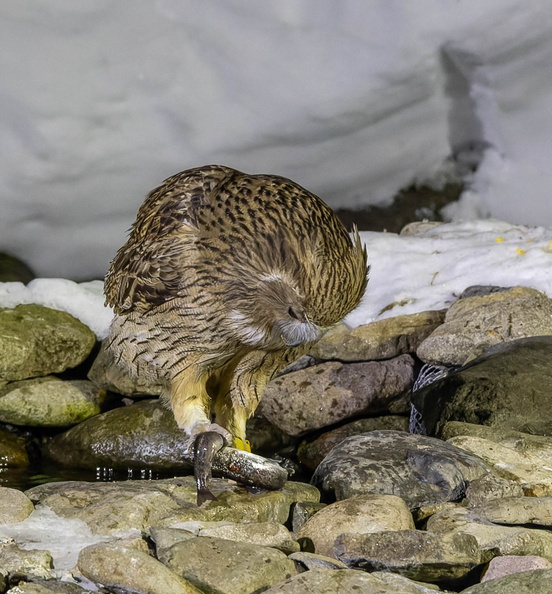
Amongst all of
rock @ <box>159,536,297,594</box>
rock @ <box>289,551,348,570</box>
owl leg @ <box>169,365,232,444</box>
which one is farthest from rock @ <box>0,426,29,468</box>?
rock @ <box>289,551,348,570</box>

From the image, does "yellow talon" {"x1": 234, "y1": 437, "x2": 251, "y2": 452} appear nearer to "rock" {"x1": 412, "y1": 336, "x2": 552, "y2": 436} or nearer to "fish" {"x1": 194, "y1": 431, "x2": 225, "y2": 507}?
"fish" {"x1": 194, "y1": 431, "x2": 225, "y2": 507}

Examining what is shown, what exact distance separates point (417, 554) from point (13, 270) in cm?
620

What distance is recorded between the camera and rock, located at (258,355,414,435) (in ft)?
23.6

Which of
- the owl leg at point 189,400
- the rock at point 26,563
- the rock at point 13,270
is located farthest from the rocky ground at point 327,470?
the rock at point 13,270

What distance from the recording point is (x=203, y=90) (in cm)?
940

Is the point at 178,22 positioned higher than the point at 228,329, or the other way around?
the point at 178,22

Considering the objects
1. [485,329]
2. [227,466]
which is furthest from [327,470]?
[485,329]

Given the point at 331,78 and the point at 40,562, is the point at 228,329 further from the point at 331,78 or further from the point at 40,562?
the point at 331,78

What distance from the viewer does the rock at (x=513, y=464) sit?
499 cm

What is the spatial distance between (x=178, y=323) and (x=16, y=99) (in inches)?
202

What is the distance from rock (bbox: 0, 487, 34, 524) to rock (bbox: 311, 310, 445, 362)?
133 inches

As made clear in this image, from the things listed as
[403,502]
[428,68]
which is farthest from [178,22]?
[403,502]

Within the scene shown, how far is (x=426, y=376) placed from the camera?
703cm

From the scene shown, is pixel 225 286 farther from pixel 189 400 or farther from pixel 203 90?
pixel 203 90
